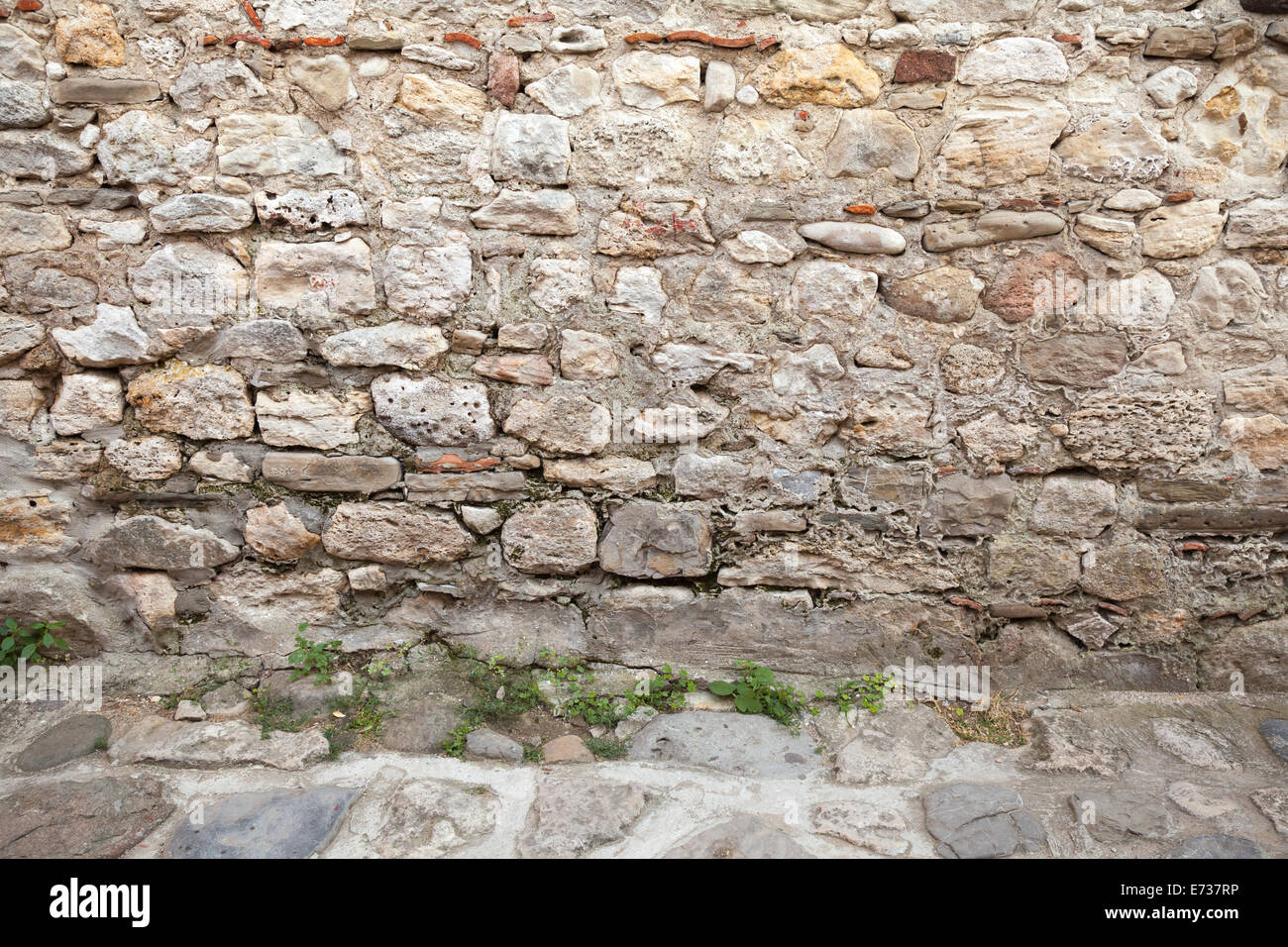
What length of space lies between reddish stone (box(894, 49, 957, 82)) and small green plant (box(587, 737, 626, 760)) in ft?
7.49

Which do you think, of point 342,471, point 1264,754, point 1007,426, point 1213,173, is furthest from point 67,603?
point 1213,173

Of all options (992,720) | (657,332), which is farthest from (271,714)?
(992,720)

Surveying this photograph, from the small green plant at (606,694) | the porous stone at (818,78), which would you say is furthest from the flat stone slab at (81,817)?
the porous stone at (818,78)

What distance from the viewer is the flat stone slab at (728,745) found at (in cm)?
222

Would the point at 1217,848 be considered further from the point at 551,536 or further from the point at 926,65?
the point at 926,65

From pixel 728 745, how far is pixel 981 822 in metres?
0.71

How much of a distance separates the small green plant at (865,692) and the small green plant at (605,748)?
0.74 m

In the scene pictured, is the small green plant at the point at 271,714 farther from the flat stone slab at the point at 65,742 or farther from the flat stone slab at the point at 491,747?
the flat stone slab at the point at 491,747

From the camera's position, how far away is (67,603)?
100.0 inches

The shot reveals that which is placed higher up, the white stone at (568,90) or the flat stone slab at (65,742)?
the white stone at (568,90)

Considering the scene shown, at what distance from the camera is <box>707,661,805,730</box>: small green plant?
243 centimetres

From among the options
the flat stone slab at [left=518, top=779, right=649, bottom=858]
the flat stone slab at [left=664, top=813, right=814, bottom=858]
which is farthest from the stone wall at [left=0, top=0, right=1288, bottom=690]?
the flat stone slab at [left=664, top=813, right=814, bottom=858]

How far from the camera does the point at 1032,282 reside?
2.44 m

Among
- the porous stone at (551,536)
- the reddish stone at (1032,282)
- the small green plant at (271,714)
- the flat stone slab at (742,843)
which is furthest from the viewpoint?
the porous stone at (551,536)
